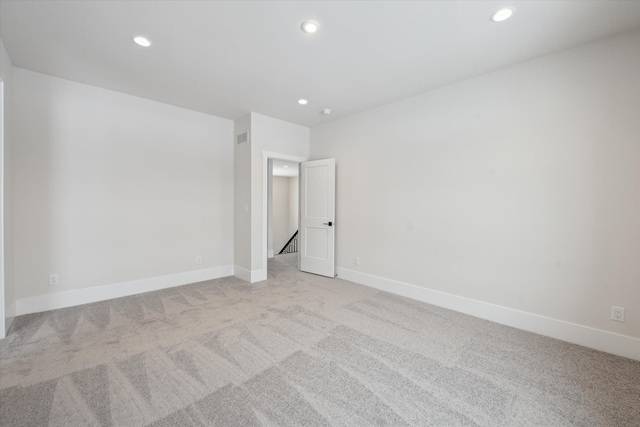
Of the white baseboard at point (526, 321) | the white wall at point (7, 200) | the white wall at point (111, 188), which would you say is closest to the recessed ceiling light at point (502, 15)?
the white baseboard at point (526, 321)

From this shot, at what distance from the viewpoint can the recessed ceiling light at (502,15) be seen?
209 cm

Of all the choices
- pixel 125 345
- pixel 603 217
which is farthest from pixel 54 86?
pixel 603 217

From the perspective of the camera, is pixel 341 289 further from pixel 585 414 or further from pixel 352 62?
pixel 352 62

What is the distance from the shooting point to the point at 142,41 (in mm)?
2496

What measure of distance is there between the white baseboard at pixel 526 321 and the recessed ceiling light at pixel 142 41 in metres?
4.07

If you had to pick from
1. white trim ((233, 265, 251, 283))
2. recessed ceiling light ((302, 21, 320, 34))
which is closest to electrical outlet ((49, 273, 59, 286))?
white trim ((233, 265, 251, 283))

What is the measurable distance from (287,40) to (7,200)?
343 cm

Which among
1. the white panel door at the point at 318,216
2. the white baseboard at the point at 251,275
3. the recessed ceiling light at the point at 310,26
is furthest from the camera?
the white panel door at the point at 318,216

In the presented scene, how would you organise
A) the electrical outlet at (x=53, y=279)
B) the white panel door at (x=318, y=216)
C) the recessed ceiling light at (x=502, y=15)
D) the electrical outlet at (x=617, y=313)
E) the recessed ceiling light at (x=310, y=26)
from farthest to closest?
the white panel door at (x=318, y=216) → the electrical outlet at (x=53, y=279) → the electrical outlet at (x=617, y=313) → the recessed ceiling light at (x=310, y=26) → the recessed ceiling light at (x=502, y=15)

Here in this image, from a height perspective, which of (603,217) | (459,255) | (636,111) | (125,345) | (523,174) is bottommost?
(125,345)

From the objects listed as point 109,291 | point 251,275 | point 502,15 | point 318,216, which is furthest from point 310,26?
point 109,291

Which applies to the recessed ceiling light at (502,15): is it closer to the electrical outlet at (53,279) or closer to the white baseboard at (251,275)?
the white baseboard at (251,275)

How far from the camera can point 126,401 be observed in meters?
1.76

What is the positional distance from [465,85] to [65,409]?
4.73m
